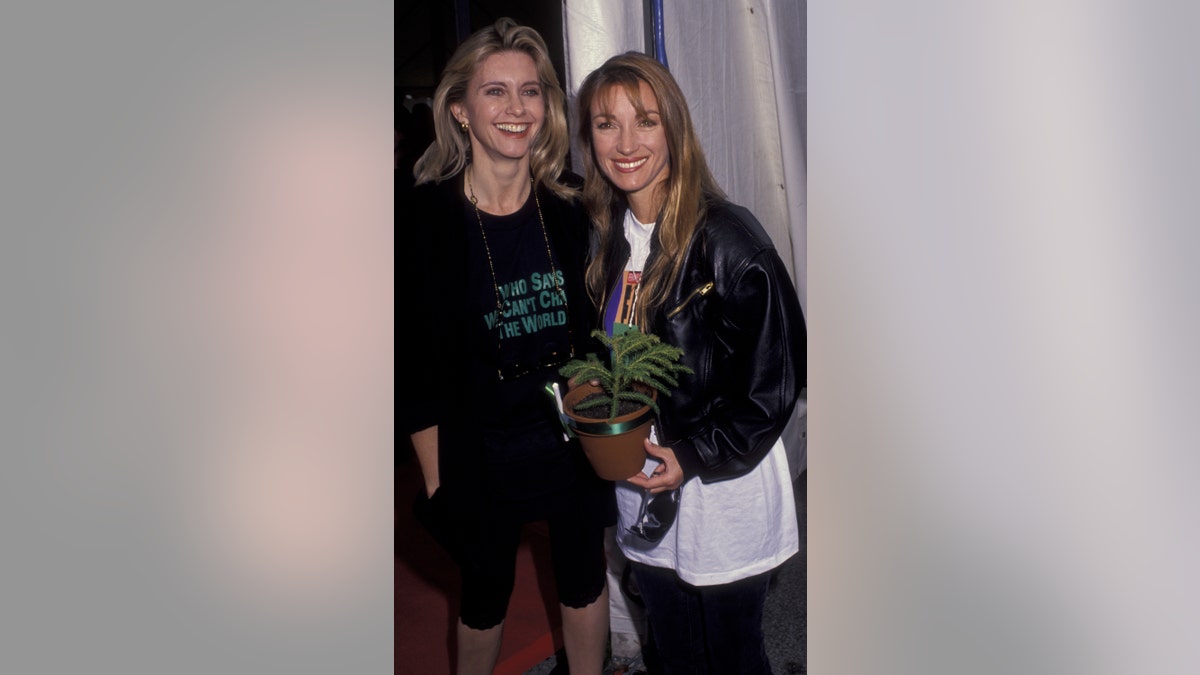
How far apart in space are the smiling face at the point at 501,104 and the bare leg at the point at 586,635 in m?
0.78

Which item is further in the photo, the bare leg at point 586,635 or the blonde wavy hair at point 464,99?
the bare leg at point 586,635

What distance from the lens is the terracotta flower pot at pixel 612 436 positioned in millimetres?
1507

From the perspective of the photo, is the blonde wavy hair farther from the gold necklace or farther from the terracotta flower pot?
the terracotta flower pot

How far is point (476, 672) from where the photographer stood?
1658mm

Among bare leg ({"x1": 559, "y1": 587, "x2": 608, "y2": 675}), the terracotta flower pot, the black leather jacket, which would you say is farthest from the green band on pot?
bare leg ({"x1": 559, "y1": 587, "x2": 608, "y2": 675})

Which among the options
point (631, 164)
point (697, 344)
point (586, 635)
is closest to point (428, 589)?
point (586, 635)

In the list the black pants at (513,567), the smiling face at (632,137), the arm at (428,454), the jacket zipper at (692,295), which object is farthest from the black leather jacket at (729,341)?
the arm at (428,454)

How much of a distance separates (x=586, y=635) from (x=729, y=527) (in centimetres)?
32

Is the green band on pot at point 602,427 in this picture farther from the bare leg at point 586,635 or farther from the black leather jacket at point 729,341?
the bare leg at point 586,635

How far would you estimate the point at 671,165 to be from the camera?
160 centimetres

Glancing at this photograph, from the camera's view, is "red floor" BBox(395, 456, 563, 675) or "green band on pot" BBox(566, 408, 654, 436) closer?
"green band on pot" BBox(566, 408, 654, 436)

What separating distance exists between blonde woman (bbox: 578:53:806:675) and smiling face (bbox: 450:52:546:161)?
0.28 ft

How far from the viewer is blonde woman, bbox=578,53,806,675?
159cm
